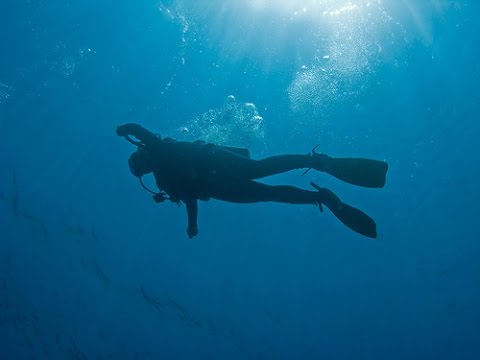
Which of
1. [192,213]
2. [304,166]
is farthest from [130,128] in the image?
[304,166]

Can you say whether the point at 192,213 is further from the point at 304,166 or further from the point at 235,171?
the point at 304,166

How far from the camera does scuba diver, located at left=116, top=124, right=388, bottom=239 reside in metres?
4.77

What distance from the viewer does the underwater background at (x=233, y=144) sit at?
12.4 meters

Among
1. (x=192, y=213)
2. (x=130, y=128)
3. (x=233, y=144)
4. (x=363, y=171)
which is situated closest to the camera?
(x=363, y=171)

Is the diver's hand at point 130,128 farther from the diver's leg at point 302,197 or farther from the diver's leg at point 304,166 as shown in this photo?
the diver's leg at point 302,197

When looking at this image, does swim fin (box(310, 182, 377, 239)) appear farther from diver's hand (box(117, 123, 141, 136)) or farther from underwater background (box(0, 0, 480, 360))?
underwater background (box(0, 0, 480, 360))

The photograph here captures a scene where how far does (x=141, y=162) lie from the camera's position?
5430mm

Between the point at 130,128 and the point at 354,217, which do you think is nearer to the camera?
the point at 354,217

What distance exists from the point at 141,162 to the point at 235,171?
4.66 ft

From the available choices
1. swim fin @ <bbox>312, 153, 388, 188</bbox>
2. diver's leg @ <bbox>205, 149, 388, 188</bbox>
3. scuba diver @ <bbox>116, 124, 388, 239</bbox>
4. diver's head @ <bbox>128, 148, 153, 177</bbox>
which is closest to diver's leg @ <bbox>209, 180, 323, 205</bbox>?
scuba diver @ <bbox>116, 124, 388, 239</bbox>

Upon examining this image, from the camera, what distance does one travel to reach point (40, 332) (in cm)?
3039

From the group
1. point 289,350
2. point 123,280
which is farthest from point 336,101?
point 289,350

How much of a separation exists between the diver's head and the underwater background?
810 cm

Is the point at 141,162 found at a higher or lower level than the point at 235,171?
lower
